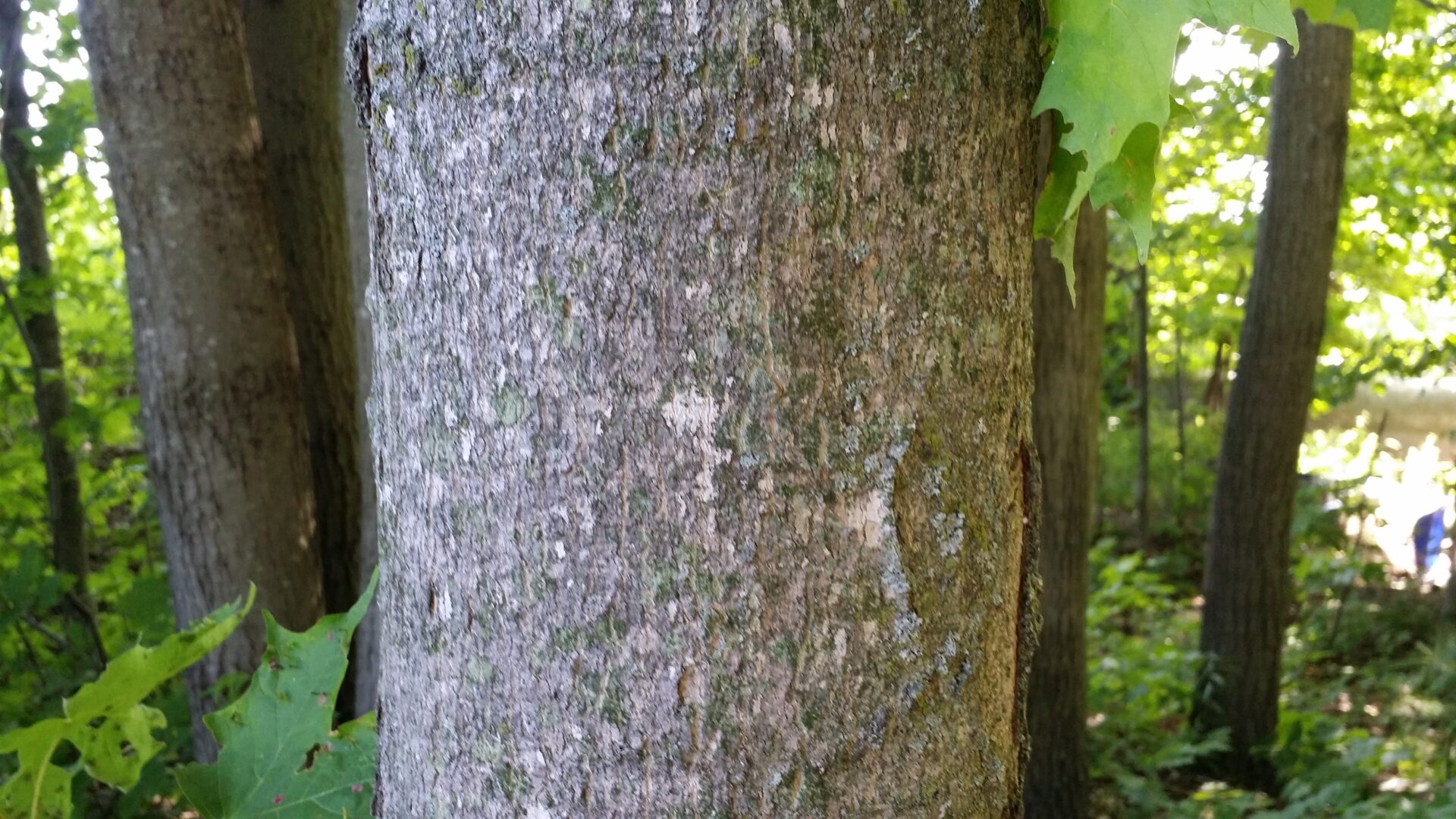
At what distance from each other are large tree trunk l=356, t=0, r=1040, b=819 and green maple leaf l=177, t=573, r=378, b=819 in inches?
19.4

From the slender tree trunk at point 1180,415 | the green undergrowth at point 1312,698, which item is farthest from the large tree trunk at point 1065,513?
the slender tree trunk at point 1180,415

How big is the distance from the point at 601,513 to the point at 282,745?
2.47ft

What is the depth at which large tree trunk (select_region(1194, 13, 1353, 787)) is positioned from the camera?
16.0 ft

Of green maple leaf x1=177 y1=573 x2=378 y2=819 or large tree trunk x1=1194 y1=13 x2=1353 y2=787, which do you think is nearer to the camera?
green maple leaf x1=177 y1=573 x2=378 y2=819

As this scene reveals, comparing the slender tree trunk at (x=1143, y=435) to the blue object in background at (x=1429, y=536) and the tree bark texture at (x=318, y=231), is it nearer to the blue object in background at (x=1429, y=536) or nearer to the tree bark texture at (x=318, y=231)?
the blue object in background at (x=1429, y=536)

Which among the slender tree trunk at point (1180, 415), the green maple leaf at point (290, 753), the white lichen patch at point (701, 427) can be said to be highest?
the white lichen patch at point (701, 427)

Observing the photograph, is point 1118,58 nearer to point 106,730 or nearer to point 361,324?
point 106,730

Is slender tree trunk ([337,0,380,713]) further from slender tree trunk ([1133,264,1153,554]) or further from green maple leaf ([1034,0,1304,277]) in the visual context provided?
slender tree trunk ([1133,264,1153,554])

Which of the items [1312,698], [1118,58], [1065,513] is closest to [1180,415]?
[1312,698]

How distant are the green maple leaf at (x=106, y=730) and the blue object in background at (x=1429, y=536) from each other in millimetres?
8664

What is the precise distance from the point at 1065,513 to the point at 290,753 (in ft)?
11.7

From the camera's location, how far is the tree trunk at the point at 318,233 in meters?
3.29

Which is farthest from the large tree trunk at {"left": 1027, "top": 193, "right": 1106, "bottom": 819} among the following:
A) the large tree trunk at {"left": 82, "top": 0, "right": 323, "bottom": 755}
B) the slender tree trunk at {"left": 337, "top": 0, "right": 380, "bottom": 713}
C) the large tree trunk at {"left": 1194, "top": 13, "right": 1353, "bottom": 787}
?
the large tree trunk at {"left": 82, "top": 0, "right": 323, "bottom": 755}

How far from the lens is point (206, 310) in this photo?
2.54 m
